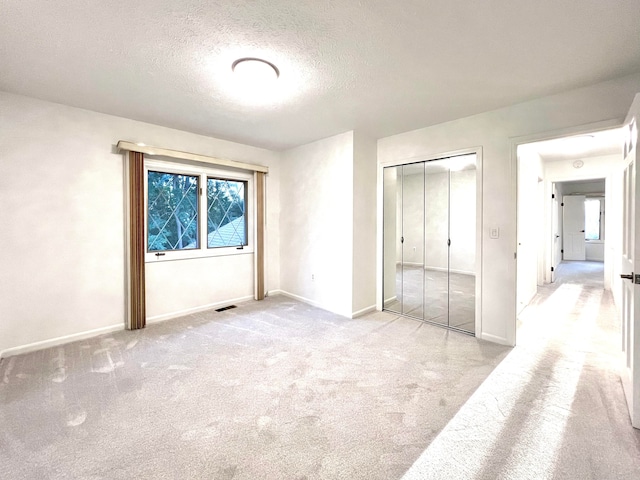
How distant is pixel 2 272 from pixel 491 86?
4.74 m

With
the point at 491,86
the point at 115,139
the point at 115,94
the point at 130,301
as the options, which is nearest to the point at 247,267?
the point at 130,301

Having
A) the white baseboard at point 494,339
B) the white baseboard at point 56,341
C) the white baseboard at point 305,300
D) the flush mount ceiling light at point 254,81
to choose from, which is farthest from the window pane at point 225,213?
the white baseboard at point 494,339

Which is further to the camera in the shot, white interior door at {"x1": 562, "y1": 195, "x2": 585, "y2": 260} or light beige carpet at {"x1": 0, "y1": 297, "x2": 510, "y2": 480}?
white interior door at {"x1": 562, "y1": 195, "x2": 585, "y2": 260}

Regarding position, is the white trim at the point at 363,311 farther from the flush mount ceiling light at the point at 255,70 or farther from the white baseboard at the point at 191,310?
the flush mount ceiling light at the point at 255,70

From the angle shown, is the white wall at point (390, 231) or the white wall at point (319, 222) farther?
the white wall at point (390, 231)

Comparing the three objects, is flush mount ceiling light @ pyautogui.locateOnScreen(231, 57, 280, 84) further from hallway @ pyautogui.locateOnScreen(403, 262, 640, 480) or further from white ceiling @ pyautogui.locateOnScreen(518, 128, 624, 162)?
white ceiling @ pyautogui.locateOnScreen(518, 128, 624, 162)

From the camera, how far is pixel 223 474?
1434 mm

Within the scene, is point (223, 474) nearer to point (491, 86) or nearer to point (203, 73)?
point (203, 73)

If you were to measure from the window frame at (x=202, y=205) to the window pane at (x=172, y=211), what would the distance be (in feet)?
0.17

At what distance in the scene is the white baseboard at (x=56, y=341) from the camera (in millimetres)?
2740

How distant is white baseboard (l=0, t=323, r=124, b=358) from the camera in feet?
8.99

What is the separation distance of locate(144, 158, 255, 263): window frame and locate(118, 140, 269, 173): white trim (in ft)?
0.41

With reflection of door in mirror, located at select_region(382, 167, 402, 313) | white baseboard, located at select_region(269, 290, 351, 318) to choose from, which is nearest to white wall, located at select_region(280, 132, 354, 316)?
white baseboard, located at select_region(269, 290, 351, 318)

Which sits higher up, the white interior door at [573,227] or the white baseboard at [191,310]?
the white interior door at [573,227]
